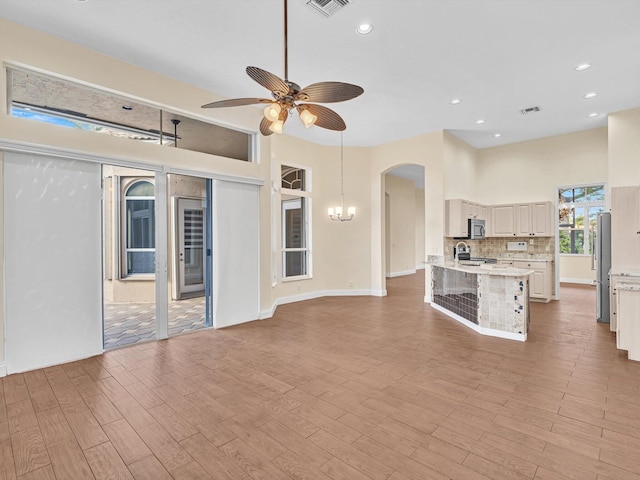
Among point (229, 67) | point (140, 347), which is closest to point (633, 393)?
point (140, 347)

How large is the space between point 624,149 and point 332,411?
6526mm

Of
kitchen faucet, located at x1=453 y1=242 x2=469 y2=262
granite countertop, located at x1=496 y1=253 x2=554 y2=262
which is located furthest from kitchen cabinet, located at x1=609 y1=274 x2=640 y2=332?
kitchen faucet, located at x1=453 y1=242 x2=469 y2=262

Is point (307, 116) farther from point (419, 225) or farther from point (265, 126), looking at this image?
point (419, 225)

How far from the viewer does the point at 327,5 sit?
9.94 feet

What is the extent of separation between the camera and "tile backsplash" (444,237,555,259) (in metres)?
7.08

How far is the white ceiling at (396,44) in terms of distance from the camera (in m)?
3.13

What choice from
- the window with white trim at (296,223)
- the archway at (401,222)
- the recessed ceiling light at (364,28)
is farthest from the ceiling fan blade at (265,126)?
the archway at (401,222)

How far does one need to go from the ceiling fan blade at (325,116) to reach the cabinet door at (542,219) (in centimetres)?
A: 605

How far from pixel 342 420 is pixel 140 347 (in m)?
3.00

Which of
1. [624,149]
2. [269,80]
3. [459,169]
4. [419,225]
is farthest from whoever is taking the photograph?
[419,225]

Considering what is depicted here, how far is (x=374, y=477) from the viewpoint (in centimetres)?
188

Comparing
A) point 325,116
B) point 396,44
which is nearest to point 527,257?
point 396,44

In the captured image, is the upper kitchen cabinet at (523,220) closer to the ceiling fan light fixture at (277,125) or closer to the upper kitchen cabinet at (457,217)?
the upper kitchen cabinet at (457,217)

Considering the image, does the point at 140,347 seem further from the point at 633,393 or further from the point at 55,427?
the point at 633,393
